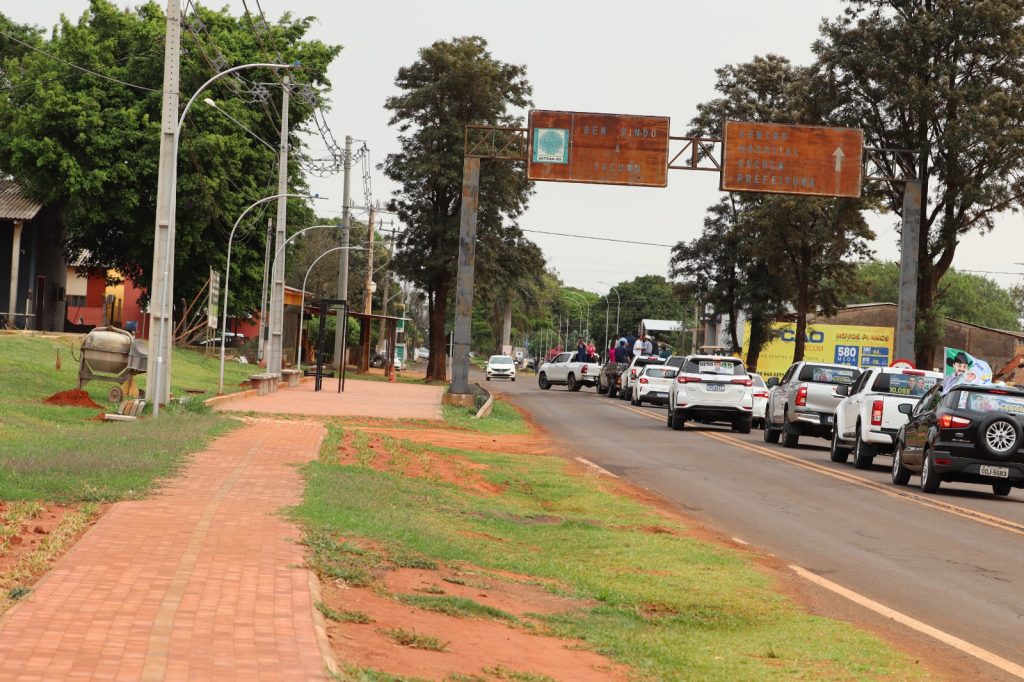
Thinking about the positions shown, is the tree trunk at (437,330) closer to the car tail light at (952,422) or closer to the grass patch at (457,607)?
the car tail light at (952,422)

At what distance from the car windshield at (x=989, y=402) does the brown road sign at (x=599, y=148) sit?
18.1m

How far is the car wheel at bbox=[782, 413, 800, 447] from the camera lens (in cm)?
2920

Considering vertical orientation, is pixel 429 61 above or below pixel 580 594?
above

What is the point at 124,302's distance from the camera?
263 feet

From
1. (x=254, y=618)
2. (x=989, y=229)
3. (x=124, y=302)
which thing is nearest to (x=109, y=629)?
(x=254, y=618)

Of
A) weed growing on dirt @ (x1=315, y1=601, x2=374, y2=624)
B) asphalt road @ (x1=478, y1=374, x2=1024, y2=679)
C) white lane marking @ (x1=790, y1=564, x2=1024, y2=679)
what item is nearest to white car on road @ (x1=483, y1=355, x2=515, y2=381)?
asphalt road @ (x1=478, y1=374, x2=1024, y2=679)

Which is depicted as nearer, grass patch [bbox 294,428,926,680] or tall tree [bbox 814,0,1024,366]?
grass patch [bbox 294,428,926,680]

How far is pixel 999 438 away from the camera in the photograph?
61.6 feet

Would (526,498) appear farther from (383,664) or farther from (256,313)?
(256,313)

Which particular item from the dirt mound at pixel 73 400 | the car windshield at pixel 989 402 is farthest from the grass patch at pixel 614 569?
the dirt mound at pixel 73 400

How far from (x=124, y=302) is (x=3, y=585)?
75204mm

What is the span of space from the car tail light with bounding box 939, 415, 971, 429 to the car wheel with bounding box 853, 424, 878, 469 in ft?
16.3

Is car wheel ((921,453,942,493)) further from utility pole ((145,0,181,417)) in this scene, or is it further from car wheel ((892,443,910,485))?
utility pole ((145,0,181,417))

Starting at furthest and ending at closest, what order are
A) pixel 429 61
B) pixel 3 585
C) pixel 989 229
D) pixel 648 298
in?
pixel 648 298, pixel 429 61, pixel 989 229, pixel 3 585
